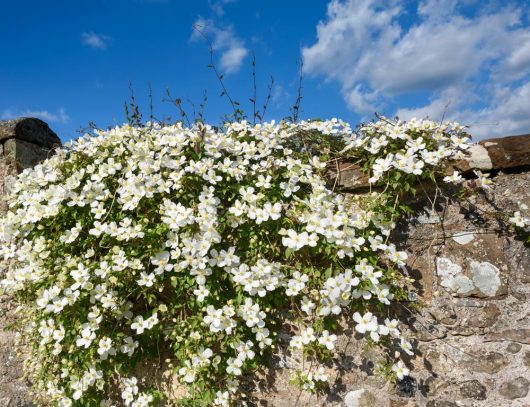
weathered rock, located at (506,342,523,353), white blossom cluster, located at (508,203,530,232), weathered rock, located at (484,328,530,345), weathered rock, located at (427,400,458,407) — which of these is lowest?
weathered rock, located at (427,400,458,407)

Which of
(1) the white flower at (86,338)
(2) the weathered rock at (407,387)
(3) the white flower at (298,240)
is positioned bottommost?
(2) the weathered rock at (407,387)

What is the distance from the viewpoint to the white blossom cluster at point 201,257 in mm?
2588

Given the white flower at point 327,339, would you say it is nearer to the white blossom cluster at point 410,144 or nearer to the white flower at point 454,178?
the white blossom cluster at point 410,144

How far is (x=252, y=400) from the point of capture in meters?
2.78

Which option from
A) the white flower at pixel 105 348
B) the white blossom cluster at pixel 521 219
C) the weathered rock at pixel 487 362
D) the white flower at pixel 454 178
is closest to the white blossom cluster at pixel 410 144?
the white flower at pixel 454 178

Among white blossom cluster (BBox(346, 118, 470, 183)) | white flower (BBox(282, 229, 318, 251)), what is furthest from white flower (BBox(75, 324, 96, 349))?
white blossom cluster (BBox(346, 118, 470, 183))

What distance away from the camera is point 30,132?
3818mm

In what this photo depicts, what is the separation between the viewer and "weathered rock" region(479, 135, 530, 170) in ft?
9.05

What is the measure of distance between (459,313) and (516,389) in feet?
1.87

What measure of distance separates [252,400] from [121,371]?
92 cm

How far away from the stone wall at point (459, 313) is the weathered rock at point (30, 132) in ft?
9.56

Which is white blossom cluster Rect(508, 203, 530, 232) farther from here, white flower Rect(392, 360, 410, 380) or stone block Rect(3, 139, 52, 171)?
stone block Rect(3, 139, 52, 171)

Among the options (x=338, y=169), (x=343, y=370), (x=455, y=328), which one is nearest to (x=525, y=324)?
(x=455, y=328)

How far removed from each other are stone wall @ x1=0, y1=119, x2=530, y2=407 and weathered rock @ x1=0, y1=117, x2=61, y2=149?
2.91 m
